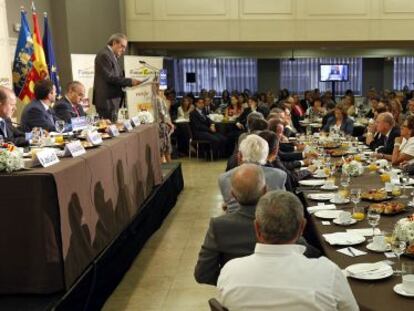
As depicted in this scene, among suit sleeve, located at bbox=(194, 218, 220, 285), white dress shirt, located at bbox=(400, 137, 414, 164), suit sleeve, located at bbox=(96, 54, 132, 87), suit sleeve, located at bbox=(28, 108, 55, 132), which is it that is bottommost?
suit sleeve, located at bbox=(194, 218, 220, 285)

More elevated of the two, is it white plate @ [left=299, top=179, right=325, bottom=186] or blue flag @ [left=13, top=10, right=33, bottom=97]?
blue flag @ [left=13, top=10, right=33, bottom=97]

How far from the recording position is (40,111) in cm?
483

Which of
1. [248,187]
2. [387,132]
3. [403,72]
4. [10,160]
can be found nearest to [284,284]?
[248,187]

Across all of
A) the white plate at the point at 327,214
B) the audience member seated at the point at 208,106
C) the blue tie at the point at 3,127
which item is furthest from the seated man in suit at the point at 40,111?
the audience member seated at the point at 208,106

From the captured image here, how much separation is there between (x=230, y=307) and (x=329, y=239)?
3.93ft

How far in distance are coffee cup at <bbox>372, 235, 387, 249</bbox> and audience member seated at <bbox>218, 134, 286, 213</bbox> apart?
0.90 m

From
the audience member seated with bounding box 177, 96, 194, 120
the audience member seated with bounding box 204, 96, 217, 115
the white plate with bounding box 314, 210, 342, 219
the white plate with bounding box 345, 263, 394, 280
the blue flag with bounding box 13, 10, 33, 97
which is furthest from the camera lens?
the audience member seated with bounding box 177, 96, 194, 120

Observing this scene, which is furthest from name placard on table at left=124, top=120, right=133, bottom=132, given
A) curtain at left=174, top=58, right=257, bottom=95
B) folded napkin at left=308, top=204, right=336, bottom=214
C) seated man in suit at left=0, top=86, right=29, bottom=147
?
curtain at left=174, top=58, right=257, bottom=95

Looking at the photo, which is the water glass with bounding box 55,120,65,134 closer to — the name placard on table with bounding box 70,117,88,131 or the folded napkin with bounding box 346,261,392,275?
the name placard on table with bounding box 70,117,88,131

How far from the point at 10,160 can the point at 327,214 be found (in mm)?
2007

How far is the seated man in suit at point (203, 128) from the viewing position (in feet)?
32.8

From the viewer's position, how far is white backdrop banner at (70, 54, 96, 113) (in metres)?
7.71

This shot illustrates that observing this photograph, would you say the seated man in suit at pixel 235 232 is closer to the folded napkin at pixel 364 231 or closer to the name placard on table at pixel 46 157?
the folded napkin at pixel 364 231

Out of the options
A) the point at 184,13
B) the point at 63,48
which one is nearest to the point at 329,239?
the point at 63,48
